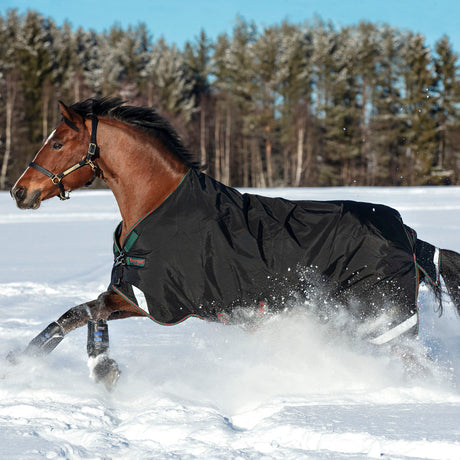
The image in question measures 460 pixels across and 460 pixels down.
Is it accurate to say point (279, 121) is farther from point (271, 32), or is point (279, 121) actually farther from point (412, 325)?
point (412, 325)

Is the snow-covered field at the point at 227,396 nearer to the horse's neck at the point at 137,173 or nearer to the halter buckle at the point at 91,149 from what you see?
the horse's neck at the point at 137,173

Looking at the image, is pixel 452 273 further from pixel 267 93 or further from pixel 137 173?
pixel 267 93

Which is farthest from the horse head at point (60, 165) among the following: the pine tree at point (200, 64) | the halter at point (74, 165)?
the pine tree at point (200, 64)

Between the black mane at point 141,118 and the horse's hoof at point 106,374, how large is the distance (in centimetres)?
127

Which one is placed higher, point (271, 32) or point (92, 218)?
point (271, 32)

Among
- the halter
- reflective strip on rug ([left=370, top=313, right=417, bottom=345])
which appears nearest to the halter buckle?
the halter

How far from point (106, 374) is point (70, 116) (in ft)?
4.87

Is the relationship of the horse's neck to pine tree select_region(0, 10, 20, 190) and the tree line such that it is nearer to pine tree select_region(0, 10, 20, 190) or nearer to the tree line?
the tree line

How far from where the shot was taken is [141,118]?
130 inches

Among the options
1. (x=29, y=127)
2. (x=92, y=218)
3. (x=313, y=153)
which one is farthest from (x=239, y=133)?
(x=92, y=218)

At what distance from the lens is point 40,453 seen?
81.8 inches

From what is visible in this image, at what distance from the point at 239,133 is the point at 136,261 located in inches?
1336

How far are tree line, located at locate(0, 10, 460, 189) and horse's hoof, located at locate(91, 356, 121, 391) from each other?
25116 mm

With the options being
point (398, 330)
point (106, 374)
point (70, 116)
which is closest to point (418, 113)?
point (398, 330)
